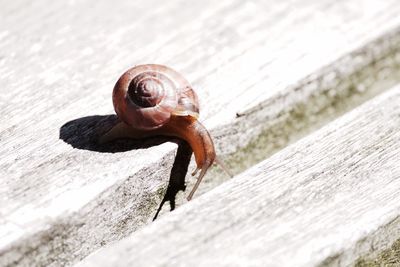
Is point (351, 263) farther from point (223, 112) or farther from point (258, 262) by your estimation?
point (223, 112)

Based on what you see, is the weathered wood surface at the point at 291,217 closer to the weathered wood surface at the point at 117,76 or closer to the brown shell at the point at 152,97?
the weathered wood surface at the point at 117,76

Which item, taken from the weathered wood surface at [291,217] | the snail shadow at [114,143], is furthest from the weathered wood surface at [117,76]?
the weathered wood surface at [291,217]

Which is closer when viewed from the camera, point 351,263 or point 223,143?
point 351,263

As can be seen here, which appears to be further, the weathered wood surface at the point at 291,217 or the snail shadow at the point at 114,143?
the snail shadow at the point at 114,143

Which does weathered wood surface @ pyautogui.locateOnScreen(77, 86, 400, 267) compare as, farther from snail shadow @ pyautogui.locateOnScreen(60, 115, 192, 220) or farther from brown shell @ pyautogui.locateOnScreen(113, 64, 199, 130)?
brown shell @ pyautogui.locateOnScreen(113, 64, 199, 130)

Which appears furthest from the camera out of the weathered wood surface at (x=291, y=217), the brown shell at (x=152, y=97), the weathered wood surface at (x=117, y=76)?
the brown shell at (x=152, y=97)

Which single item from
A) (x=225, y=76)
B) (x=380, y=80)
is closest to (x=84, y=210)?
(x=225, y=76)

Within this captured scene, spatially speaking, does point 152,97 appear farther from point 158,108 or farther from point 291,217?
point 291,217
